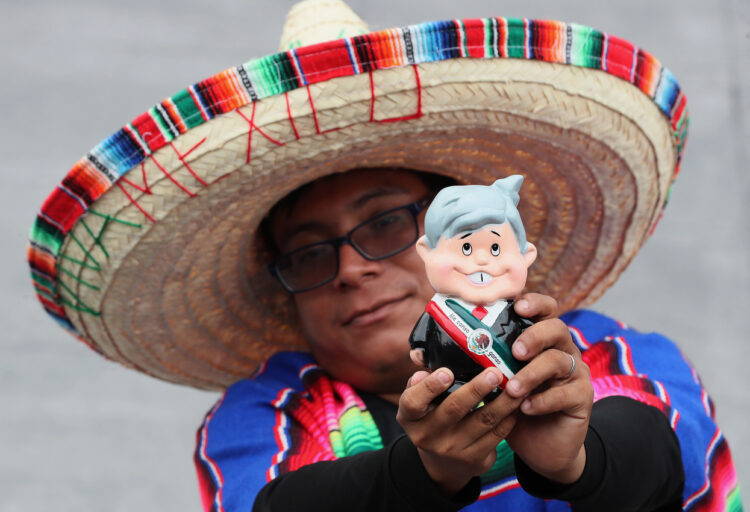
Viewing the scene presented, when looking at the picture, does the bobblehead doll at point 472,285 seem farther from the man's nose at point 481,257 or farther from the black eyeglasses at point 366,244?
the black eyeglasses at point 366,244

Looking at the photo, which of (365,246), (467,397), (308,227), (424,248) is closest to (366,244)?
(365,246)

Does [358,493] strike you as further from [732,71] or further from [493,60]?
[732,71]

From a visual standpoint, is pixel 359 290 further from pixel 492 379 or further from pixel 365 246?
pixel 492 379

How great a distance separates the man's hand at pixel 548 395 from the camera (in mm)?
742

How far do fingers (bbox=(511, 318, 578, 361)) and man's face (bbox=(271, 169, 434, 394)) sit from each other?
0.45 m

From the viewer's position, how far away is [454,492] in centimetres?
81

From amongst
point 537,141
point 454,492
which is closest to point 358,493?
point 454,492

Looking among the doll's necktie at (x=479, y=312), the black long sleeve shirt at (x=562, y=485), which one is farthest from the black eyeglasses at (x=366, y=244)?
the doll's necktie at (x=479, y=312)

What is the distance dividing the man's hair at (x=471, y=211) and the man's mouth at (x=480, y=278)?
0.04m

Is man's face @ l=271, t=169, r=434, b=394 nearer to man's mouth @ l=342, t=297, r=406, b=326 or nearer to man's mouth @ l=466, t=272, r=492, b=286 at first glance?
man's mouth @ l=342, t=297, r=406, b=326

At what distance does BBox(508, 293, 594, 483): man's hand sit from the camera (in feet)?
2.43

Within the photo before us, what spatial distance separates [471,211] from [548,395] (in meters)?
0.17

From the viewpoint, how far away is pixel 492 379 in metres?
0.72

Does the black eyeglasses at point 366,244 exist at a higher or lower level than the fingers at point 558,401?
higher
